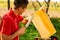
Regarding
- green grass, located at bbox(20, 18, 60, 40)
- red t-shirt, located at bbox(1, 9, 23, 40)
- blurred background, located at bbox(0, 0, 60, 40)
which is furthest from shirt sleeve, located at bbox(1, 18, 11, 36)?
blurred background, located at bbox(0, 0, 60, 40)

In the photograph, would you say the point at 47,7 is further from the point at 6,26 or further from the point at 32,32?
the point at 6,26

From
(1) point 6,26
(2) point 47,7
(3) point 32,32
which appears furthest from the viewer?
(2) point 47,7

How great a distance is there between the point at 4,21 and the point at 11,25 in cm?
9

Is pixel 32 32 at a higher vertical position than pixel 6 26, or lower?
lower

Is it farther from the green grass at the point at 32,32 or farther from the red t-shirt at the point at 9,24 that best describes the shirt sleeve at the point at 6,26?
the green grass at the point at 32,32

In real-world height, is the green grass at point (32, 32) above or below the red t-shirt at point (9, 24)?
below

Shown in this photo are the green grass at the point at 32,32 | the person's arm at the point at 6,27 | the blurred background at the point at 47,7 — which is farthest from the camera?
the blurred background at the point at 47,7

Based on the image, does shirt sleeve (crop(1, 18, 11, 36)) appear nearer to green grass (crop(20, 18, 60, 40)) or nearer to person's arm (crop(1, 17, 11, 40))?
person's arm (crop(1, 17, 11, 40))

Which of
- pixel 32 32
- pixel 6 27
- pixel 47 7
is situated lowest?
pixel 32 32

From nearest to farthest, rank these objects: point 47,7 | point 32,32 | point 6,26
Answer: point 6,26, point 32,32, point 47,7

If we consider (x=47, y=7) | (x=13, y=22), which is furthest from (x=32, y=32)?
(x=13, y=22)

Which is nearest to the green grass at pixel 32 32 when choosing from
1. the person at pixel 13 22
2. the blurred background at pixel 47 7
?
the blurred background at pixel 47 7

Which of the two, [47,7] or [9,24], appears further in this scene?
[47,7]

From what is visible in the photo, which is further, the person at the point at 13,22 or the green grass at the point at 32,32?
the green grass at the point at 32,32
